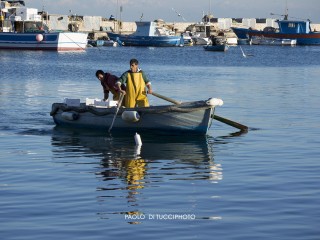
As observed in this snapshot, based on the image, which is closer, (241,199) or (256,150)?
(241,199)

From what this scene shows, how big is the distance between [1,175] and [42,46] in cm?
8130

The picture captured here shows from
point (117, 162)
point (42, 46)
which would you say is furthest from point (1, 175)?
point (42, 46)

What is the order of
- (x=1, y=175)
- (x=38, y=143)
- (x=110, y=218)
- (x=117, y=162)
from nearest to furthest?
(x=110, y=218), (x=1, y=175), (x=117, y=162), (x=38, y=143)

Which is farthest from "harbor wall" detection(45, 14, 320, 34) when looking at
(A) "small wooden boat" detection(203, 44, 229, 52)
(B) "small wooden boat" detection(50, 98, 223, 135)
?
(B) "small wooden boat" detection(50, 98, 223, 135)

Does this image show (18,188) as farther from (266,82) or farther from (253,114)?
(266,82)

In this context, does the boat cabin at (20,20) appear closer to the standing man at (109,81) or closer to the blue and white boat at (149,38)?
the blue and white boat at (149,38)

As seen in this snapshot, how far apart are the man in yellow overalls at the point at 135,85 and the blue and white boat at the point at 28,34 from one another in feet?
242

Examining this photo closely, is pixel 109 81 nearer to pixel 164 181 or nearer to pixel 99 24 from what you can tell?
pixel 164 181

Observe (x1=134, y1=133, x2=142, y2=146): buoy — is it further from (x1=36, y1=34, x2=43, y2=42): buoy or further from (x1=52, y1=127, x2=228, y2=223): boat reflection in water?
(x1=36, y1=34, x2=43, y2=42): buoy

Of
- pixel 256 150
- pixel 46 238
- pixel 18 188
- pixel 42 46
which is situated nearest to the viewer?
pixel 46 238

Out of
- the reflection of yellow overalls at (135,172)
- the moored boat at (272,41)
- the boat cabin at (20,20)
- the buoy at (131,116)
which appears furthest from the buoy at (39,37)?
the reflection of yellow overalls at (135,172)

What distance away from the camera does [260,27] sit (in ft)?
654

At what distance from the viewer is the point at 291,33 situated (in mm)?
156375

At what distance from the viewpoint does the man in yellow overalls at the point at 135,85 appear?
74.0ft
